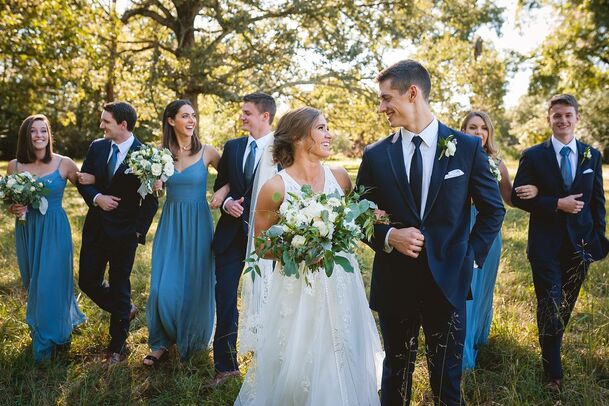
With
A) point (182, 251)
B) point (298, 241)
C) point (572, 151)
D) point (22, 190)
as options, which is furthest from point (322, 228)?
point (22, 190)

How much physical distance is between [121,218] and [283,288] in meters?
2.19

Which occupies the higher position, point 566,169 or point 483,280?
point 566,169

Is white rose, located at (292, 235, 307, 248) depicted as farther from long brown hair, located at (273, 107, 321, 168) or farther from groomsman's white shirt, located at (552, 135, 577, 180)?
groomsman's white shirt, located at (552, 135, 577, 180)

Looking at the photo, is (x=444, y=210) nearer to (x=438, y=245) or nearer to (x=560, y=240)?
(x=438, y=245)

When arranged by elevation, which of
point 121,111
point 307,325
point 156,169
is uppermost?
point 121,111

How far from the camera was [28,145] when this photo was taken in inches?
202

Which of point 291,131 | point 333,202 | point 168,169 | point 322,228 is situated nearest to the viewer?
point 322,228

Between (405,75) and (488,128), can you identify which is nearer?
(405,75)

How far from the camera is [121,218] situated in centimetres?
500

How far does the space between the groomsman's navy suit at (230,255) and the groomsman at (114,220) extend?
84 cm

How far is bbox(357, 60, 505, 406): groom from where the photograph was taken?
311 centimetres

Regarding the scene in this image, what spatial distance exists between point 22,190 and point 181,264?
1.63 meters

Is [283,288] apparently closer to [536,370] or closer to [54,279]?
[536,370]

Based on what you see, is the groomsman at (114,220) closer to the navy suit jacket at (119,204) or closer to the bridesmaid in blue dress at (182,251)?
the navy suit jacket at (119,204)
